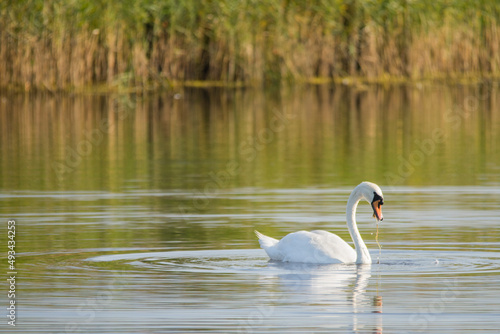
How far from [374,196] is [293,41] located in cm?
2080

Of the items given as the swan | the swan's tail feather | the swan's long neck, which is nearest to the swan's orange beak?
the swan

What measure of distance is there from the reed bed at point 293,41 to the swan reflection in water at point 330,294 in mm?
19511

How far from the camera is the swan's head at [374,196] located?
9008mm

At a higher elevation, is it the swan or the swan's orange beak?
the swan's orange beak

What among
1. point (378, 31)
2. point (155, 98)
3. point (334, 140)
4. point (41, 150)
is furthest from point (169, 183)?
point (378, 31)

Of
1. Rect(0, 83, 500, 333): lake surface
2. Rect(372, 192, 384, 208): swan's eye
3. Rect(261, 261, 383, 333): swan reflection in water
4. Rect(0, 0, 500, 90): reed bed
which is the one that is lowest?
Rect(261, 261, 383, 333): swan reflection in water

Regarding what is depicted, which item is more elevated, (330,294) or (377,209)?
(377,209)

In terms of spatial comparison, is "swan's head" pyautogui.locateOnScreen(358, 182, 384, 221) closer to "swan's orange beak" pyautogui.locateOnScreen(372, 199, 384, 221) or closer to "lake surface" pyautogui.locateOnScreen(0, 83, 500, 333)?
"swan's orange beak" pyautogui.locateOnScreen(372, 199, 384, 221)

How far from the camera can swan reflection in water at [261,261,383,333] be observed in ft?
22.6

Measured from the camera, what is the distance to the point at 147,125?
72.0ft

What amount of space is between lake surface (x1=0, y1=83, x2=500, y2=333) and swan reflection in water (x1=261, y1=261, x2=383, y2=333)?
19 mm

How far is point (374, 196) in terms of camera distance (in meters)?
9.09

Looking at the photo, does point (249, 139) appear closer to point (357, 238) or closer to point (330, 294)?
point (357, 238)

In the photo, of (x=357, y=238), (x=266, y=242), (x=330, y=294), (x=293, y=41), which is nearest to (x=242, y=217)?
(x=266, y=242)
